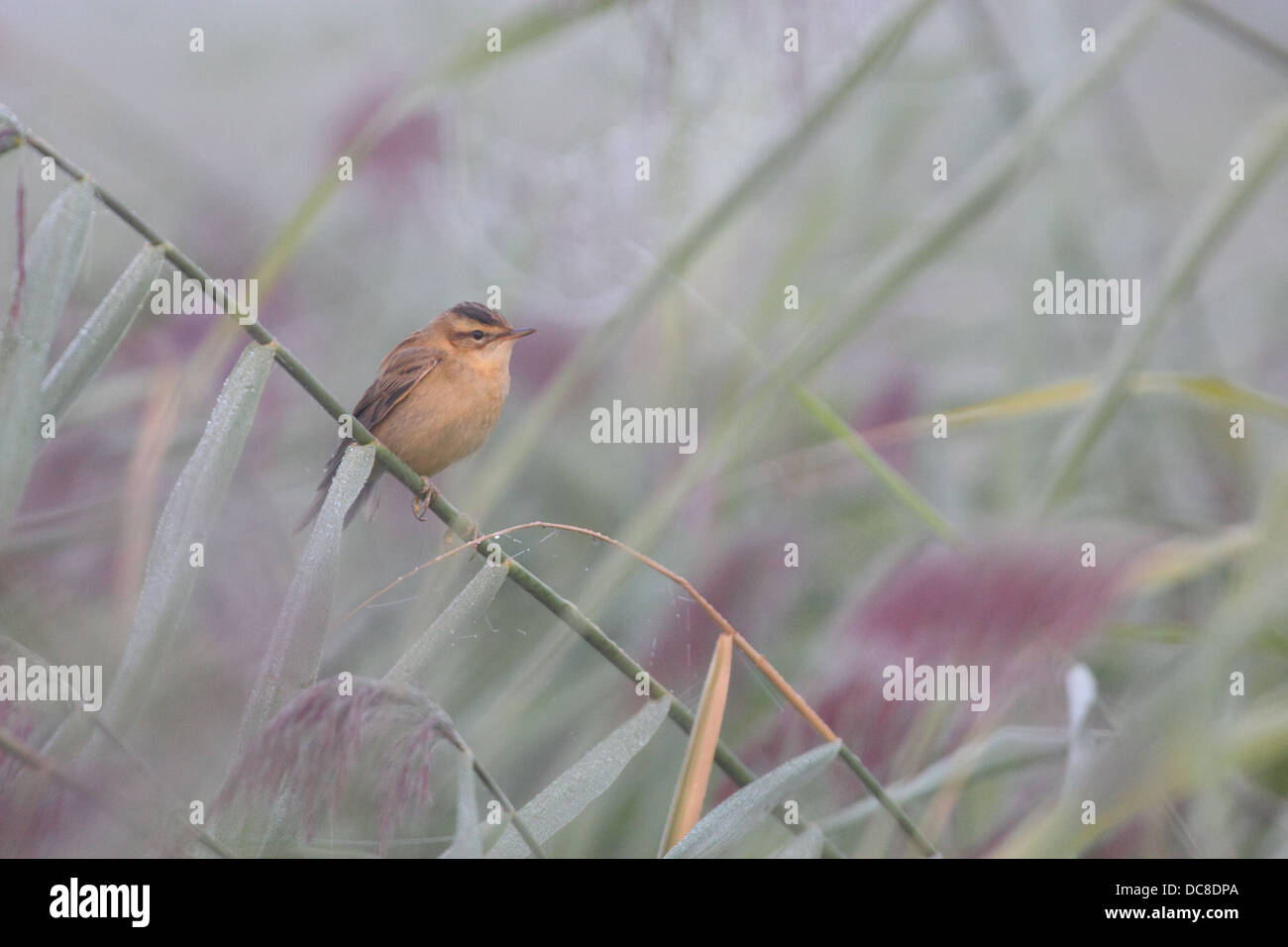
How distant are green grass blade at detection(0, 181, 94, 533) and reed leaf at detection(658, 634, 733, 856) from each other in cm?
39

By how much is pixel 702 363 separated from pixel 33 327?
1.05 metres

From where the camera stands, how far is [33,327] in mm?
533

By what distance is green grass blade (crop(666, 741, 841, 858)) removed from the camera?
0.65 metres

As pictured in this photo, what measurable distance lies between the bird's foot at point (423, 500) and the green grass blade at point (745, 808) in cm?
30

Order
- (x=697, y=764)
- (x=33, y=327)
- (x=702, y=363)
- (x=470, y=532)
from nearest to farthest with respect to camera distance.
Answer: (x=33, y=327)
(x=697, y=764)
(x=470, y=532)
(x=702, y=363)

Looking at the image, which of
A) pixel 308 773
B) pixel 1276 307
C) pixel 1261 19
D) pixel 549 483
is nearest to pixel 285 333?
pixel 549 483

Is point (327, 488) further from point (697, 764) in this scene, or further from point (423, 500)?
point (697, 764)

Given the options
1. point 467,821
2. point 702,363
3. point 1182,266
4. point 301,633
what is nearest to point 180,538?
point 301,633

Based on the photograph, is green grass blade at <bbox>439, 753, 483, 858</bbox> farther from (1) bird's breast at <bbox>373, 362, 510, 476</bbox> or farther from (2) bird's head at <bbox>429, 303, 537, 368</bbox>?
(2) bird's head at <bbox>429, 303, 537, 368</bbox>

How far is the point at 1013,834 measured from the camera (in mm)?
868

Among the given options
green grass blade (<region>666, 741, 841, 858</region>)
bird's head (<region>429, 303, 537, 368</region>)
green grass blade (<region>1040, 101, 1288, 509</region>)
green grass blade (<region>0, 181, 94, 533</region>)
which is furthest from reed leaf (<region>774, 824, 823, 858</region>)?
bird's head (<region>429, 303, 537, 368</region>)

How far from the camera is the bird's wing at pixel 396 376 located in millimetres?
1068
